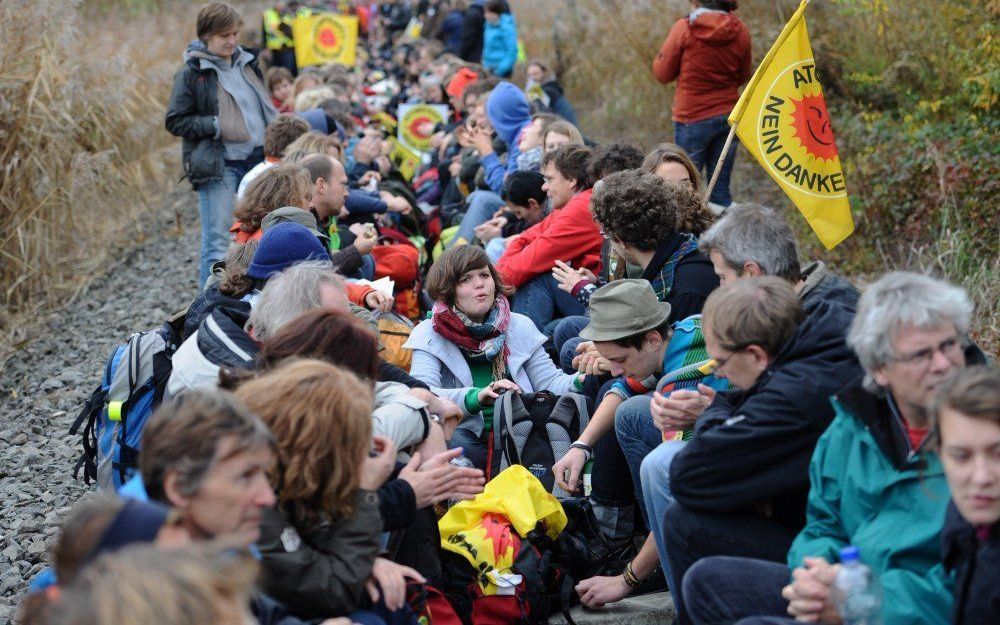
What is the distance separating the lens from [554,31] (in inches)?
651

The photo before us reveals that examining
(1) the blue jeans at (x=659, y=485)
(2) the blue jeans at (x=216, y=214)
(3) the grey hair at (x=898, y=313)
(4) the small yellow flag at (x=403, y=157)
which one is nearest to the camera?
(3) the grey hair at (x=898, y=313)

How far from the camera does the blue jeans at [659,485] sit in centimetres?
396

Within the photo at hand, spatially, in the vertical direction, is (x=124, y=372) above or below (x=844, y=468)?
below

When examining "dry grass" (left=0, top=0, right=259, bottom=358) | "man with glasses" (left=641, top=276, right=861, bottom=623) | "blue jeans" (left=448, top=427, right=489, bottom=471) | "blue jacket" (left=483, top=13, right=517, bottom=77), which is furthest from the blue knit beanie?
"blue jacket" (left=483, top=13, right=517, bottom=77)

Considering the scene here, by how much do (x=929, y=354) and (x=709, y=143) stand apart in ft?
19.9

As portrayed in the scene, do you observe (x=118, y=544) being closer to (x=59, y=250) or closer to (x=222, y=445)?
(x=222, y=445)

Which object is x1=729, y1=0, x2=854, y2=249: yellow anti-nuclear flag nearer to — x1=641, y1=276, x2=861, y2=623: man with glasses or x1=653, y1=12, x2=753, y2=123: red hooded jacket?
x1=641, y1=276, x2=861, y2=623: man with glasses

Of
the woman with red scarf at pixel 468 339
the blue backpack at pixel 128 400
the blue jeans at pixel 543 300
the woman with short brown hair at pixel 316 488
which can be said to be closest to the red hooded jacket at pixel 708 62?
the blue jeans at pixel 543 300

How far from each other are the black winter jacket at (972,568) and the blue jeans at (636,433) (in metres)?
1.60

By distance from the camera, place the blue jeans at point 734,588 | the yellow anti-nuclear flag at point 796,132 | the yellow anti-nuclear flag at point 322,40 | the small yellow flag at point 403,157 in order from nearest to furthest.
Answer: the blue jeans at point 734,588
the yellow anti-nuclear flag at point 796,132
the small yellow flag at point 403,157
the yellow anti-nuclear flag at point 322,40

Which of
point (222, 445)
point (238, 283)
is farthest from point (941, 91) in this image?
point (222, 445)

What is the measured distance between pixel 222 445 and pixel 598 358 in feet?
8.10

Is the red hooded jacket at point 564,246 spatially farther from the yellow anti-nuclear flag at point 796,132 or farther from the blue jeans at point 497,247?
the yellow anti-nuclear flag at point 796,132

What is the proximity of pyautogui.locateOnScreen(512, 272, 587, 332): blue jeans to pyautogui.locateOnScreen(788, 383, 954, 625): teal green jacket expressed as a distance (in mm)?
3100
